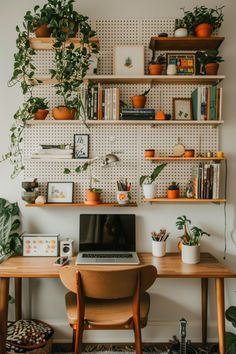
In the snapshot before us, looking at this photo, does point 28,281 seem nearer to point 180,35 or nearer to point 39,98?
point 39,98

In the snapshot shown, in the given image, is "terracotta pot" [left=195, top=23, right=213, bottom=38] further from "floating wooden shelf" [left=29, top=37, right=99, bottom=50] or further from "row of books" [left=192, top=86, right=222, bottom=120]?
"floating wooden shelf" [left=29, top=37, right=99, bottom=50]

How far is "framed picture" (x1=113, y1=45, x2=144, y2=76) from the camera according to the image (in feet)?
9.32

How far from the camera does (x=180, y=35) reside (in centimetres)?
275

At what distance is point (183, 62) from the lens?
9.39 ft

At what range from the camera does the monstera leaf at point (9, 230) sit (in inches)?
109

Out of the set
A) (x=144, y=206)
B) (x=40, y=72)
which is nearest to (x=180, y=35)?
(x=40, y=72)

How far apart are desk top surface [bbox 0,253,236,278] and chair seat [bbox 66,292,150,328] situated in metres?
0.23

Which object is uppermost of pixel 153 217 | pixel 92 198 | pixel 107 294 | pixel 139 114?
pixel 139 114

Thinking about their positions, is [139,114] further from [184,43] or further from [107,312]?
[107,312]

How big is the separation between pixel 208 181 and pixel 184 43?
3.59 ft

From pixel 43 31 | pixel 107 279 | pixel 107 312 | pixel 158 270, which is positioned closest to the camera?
pixel 107 279

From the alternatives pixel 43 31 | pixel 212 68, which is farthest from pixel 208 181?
pixel 43 31

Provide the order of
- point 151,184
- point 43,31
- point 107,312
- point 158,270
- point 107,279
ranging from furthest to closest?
1. point 151,184
2. point 43,31
3. point 158,270
4. point 107,312
5. point 107,279

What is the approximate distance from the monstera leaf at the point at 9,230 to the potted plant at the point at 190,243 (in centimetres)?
128
